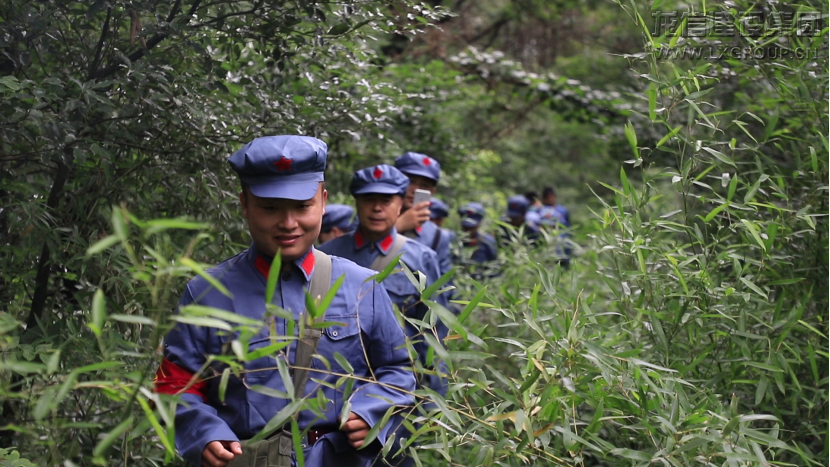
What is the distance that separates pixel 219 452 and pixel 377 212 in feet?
8.20

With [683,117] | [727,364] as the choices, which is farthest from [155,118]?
[683,117]

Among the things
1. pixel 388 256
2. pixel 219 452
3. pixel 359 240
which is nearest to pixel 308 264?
pixel 219 452

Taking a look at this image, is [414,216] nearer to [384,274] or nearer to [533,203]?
[384,274]

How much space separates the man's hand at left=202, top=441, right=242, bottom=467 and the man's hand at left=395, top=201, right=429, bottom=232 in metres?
3.17

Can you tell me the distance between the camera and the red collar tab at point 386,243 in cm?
477

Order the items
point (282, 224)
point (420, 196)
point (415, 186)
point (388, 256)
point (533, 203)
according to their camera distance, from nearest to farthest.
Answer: point (282, 224), point (388, 256), point (420, 196), point (415, 186), point (533, 203)

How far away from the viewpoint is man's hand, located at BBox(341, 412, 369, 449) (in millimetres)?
2557

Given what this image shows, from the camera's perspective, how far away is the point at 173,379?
255 centimetres

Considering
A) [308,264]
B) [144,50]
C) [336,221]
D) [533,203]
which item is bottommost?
[533,203]

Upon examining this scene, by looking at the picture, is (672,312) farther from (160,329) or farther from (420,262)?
(160,329)

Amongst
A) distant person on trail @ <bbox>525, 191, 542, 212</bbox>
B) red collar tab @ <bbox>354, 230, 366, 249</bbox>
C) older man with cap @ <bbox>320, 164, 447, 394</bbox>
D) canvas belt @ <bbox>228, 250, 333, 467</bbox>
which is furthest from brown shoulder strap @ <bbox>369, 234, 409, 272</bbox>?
distant person on trail @ <bbox>525, 191, 542, 212</bbox>

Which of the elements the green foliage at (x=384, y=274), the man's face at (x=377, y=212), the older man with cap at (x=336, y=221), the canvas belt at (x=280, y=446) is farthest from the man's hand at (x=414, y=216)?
the canvas belt at (x=280, y=446)

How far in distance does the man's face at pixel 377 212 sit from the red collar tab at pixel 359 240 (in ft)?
0.26
